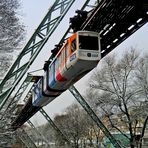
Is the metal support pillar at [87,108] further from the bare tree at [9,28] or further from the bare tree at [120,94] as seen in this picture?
the bare tree at [9,28]

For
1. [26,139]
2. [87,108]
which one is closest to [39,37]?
[87,108]

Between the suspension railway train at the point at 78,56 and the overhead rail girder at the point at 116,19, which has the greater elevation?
the overhead rail girder at the point at 116,19

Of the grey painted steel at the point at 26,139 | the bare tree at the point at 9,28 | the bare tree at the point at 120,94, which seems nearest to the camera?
the bare tree at the point at 9,28

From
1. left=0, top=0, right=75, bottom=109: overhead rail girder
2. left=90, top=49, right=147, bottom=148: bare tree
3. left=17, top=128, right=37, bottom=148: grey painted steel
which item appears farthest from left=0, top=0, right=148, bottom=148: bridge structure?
left=17, top=128, right=37, bottom=148: grey painted steel

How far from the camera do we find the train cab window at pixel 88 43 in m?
12.3

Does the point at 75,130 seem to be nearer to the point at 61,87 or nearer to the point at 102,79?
the point at 102,79

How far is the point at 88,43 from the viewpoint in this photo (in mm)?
12430

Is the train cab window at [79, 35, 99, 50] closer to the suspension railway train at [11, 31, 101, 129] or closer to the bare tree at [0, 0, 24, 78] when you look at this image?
the suspension railway train at [11, 31, 101, 129]

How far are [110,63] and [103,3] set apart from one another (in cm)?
2249

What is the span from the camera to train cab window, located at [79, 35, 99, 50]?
40.3 feet

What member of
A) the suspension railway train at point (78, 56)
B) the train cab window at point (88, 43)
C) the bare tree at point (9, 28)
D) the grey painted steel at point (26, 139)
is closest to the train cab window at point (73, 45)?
the suspension railway train at point (78, 56)

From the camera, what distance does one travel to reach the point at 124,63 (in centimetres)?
3256

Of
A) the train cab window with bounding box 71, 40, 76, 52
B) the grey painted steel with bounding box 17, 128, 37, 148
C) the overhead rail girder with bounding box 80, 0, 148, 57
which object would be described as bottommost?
the grey painted steel with bounding box 17, 128, 37, 148

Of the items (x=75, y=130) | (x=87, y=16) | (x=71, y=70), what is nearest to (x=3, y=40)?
(x=71, y=70)
